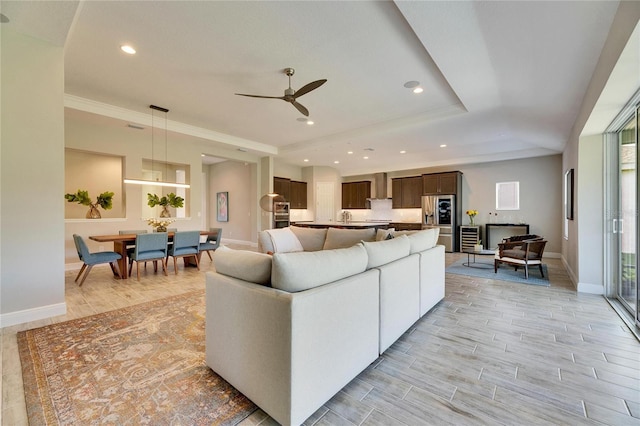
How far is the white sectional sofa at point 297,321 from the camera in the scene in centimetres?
146

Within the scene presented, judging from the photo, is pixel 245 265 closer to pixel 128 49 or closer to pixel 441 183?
pixel 128 49

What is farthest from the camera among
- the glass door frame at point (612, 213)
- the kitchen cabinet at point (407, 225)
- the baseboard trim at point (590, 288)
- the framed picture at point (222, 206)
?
the framed picture at point (222, 206)

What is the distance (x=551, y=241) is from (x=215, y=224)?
35.3ft

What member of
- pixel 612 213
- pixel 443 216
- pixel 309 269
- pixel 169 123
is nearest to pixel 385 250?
pixel 309 269

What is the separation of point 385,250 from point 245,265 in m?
1.25

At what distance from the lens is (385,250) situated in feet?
7.98

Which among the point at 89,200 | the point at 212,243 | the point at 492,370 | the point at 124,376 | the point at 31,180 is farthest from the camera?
the point at 212,243

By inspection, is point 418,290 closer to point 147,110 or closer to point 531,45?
point 531,45

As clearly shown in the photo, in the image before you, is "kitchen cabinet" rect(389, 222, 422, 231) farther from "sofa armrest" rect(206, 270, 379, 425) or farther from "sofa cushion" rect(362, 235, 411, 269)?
"sofa armrest" rect(206, 270, 379, 425)

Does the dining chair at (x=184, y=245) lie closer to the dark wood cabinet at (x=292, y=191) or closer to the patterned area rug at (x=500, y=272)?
the dark wood cabinet at (x=292, y=191)

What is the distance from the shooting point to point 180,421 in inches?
60.6

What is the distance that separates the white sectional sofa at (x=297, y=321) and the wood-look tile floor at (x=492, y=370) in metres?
0.18

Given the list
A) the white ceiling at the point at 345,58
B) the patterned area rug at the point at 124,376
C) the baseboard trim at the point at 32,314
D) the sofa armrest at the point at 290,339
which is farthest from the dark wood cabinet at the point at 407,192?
the baseboard trim at the point at 32,314

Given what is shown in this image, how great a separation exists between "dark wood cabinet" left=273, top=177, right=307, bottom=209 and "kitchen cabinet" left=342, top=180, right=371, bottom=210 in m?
1.59
